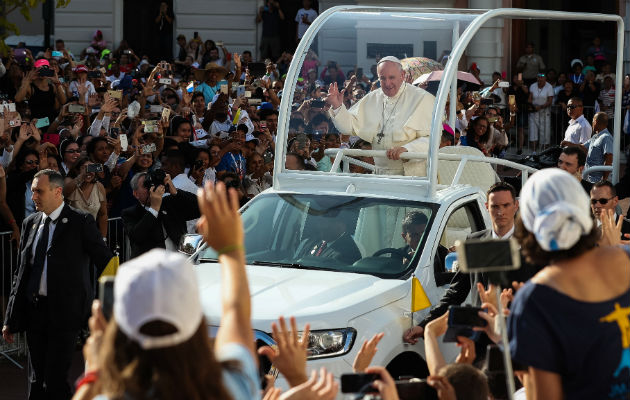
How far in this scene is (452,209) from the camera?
8.07m

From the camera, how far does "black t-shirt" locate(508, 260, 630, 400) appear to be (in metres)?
3.70

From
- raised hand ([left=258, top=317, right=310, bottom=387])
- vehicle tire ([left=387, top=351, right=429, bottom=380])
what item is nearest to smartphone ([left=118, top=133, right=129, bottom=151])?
vehicle tire ([left=387, top=351, right=429, bottom=380])

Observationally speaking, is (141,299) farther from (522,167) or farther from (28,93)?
(28,93)

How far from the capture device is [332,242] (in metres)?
8.02

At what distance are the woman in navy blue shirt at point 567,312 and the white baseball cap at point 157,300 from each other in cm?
127

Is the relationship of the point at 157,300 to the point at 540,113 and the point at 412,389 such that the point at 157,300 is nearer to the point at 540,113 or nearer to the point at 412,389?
the point at 412,389

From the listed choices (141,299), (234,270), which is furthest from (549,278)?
(141,299)

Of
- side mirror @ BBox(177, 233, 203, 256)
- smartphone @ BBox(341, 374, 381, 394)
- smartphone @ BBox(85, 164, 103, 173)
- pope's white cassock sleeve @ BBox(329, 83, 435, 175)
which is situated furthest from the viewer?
smartphone @ BBox(85, 164, 103, 173)

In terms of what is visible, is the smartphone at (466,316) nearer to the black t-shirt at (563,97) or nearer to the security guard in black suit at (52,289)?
the security guard in black suit at (52,289)

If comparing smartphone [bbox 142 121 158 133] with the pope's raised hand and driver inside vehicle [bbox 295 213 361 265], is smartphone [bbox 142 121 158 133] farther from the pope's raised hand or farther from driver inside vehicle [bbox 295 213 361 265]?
driver inside vehicle [bbox 295 213 361 265]

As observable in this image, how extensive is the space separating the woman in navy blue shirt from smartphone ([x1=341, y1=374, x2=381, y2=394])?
466 millimetres

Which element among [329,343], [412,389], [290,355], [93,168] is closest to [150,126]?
[93,168]

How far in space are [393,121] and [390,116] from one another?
5 centimetres

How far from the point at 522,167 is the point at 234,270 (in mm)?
6472
